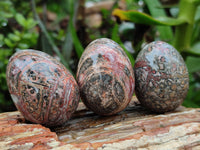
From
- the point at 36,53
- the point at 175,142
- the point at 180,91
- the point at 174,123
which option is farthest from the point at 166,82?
the point at 36,53

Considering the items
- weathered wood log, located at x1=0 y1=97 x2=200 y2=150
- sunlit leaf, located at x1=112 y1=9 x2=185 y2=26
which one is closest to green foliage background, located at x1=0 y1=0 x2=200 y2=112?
sunlit leaf, located at x1=112 y1=9 x2=185 y2=26

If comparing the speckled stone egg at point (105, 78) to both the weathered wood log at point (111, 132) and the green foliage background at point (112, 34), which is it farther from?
the green foliage background at point (112, 34)

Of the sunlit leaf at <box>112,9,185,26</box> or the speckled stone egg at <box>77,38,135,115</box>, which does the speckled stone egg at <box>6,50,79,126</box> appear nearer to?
the speckled stone egg at <box>77,38,135,115</box>

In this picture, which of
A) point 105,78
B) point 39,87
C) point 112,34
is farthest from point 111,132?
point 112,34

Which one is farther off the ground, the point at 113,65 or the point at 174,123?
the point at 113,65

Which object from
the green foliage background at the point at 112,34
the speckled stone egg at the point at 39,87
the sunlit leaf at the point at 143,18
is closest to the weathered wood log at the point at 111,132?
the speckled stone egg at the point at 39,87

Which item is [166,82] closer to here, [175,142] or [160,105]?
[160,105]
